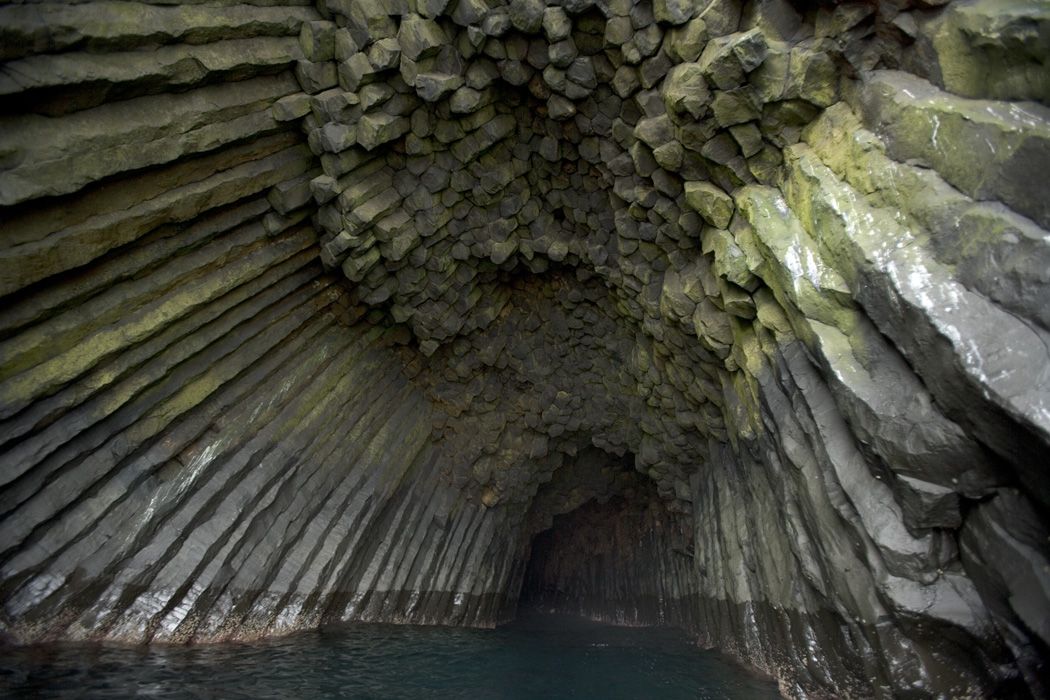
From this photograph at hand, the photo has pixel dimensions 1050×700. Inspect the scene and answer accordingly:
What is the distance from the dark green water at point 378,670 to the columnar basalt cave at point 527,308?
0.50 meters

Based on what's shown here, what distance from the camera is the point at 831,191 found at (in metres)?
5.62

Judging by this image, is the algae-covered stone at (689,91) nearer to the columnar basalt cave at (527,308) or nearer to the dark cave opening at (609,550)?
the columnar basalt cave at (527,308)

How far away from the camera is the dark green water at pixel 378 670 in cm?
611

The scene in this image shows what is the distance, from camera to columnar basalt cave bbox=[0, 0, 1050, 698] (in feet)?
15.4

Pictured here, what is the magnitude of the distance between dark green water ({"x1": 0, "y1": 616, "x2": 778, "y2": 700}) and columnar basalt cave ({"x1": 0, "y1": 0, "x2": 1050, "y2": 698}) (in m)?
0.50

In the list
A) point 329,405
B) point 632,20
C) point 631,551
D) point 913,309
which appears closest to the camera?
point 913,309

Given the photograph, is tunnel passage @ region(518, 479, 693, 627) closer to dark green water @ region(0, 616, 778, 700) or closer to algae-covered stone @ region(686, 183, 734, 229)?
dark green water @ region(0, 616, 778, 700)

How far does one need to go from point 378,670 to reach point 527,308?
221 inches

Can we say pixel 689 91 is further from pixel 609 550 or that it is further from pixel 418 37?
pixel 609 550

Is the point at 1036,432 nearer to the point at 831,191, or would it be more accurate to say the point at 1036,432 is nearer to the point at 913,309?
the point at 913,309

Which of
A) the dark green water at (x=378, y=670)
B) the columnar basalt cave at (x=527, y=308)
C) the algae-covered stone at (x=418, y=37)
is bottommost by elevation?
the dark green water at (x=378, y=670)

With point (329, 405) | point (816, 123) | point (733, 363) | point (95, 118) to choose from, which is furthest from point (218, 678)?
point (816, 123)

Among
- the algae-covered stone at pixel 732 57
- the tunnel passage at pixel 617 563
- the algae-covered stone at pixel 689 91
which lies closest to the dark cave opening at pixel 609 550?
the tunnel passage at pixel 617 563

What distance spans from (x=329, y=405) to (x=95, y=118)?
14.8 ft
